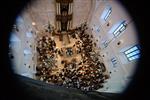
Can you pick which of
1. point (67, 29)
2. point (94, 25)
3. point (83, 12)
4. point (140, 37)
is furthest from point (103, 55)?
point (140, 37)

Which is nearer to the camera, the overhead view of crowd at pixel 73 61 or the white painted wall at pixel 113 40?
the white painted wall at pixel 113 40

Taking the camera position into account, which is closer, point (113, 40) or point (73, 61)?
point (113, 40)

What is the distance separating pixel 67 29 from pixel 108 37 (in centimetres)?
365

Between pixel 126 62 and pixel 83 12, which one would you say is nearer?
pixel 126 62

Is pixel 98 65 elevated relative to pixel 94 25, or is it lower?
lower

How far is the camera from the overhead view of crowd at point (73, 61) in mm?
6641

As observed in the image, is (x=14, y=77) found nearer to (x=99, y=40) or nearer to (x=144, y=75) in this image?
(x=144, y=75)

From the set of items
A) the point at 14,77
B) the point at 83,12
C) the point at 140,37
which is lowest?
the point at 14,77

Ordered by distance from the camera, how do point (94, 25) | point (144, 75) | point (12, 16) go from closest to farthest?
point (12, 16), point (144, 75), point (94, 25)

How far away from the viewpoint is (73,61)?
8.27m

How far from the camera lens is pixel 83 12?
8.66m

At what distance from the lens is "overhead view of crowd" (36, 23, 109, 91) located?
6.64m

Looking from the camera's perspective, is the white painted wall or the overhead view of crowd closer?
the white painted wall

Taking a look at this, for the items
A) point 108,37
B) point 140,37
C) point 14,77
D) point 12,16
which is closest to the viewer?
point 14,77
